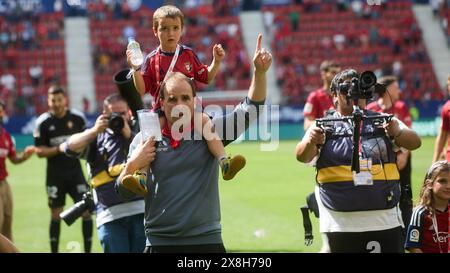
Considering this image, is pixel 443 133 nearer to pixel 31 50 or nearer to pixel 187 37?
pixel 187 37

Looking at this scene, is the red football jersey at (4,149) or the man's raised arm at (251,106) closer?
the man's raised arm at (251,106)

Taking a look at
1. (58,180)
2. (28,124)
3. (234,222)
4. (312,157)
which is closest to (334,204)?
(312,157)

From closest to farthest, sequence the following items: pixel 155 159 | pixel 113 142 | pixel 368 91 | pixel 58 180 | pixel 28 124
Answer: pixel 155 159
pixel 368 91
pixel 113 142
pixel 58 180
pixel 28 124

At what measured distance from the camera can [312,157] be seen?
561 cm

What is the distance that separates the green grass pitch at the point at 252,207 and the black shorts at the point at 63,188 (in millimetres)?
572

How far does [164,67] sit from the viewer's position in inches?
264

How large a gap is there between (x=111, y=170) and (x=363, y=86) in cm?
278

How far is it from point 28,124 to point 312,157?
81.2 feet

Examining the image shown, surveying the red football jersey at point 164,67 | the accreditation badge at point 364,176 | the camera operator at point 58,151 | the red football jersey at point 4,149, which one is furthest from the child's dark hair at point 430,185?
the camera operator at point 58,151

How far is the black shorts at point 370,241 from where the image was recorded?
18.4 ft

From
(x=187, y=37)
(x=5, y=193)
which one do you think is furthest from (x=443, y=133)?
(x=187, y=37)

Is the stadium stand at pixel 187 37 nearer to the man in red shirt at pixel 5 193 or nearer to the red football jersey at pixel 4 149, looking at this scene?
the red football jersey at pixel 4 149

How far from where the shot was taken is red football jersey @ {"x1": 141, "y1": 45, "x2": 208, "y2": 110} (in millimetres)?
6676

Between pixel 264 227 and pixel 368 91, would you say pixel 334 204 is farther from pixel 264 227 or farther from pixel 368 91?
pixel 264 227
